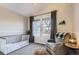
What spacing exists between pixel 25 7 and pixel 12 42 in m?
0.60

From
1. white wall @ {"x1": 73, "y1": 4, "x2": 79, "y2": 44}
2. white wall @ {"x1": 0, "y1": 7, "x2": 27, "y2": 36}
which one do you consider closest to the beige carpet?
white wall @ {"x1": 0, "y1": 7, "x2": 27, "y2": 36}

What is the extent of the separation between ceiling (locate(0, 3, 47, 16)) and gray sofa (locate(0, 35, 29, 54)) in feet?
1.35

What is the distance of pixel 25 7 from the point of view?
1.29 meters

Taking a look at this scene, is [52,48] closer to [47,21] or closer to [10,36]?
[47,21]

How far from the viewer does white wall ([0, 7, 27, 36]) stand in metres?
1.23

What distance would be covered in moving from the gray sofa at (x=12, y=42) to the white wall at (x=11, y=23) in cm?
7

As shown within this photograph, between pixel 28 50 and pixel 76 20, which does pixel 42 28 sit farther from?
pixel 76 20

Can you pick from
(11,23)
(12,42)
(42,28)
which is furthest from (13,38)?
(42,28)

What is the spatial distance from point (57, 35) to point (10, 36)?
0.76 metres

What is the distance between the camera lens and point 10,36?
128 cm

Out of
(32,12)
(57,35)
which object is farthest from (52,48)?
(32,12)

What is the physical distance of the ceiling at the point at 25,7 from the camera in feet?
3.97

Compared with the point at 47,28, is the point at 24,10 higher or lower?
higher

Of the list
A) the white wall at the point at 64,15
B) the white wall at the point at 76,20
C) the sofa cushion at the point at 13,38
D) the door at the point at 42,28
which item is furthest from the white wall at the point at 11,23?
the white wall at the point at 76,20
